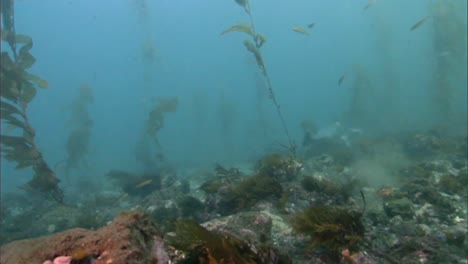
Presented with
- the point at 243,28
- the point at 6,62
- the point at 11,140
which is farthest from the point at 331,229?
the point at 11,140

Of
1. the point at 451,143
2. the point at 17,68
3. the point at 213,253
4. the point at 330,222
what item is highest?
the point at 17,68

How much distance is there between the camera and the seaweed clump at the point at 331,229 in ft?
13.2

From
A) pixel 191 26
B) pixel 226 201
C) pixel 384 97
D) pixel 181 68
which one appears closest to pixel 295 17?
pixel 191 26

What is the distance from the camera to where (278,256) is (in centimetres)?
381

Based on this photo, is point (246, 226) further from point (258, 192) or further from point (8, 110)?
point (8, 110)

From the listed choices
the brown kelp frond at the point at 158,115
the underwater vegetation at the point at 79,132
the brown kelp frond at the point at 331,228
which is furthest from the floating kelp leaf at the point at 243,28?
the underwater vegetation at the point at 79,132

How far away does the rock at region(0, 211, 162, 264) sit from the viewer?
8.73 feet

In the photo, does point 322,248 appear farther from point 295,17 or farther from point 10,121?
point 295,17

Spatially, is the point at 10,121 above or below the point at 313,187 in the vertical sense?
above

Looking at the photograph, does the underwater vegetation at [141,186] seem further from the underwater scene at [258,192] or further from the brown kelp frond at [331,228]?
the brown kelp frond at [331,228]

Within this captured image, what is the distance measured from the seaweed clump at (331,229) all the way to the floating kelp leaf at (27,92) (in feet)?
25.2

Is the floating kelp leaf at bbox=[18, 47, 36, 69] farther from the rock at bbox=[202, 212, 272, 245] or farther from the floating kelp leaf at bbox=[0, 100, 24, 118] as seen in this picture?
the rock at bbox=[202, 212, 272, 245]

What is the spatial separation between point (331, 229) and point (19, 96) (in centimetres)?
821

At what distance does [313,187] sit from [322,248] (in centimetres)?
299
